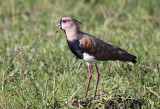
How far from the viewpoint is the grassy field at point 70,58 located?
4.16m

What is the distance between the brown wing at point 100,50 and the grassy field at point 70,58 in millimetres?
288

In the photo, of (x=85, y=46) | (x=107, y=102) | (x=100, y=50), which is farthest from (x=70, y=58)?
(x=107, y=102)

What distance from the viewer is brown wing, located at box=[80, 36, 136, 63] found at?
437 centimetres

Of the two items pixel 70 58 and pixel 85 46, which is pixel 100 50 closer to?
pixel 85 46

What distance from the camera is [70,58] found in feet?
18.2

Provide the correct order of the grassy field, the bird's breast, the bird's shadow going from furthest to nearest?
the bird's breast → the grassy field → the bird's shadow

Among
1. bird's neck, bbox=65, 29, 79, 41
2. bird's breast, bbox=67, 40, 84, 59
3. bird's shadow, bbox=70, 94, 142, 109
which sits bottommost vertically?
bird's shadow, bbox=70, 94, 142, 109

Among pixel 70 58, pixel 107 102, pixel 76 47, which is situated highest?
pixel 70 58

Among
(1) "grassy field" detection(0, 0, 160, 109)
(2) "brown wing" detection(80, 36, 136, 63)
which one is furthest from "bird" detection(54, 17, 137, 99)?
(1) "grassy field" detection(0, 0, 160, 109)

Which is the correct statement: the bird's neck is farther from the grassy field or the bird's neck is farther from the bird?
the grassy field

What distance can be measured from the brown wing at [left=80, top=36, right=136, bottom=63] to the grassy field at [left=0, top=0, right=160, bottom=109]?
288 mm

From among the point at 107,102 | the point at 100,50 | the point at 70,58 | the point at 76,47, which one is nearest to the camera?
the point at 107,102

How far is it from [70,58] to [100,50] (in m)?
1.12

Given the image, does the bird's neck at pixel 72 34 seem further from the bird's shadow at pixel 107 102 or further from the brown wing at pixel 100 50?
the bird's shadow at pixel 107 102
